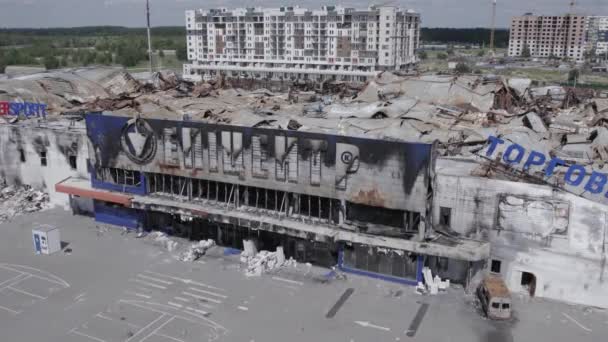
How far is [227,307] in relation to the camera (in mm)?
31266

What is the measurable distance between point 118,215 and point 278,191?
14881 millimetres

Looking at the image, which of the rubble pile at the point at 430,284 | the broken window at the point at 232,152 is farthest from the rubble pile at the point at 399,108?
the rubble pile at the point at 430,284

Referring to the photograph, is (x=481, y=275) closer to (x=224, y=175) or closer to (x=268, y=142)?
(x=268, y=142)

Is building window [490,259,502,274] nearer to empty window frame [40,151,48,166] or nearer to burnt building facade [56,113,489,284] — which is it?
burnt building facade [56,113,489,284]

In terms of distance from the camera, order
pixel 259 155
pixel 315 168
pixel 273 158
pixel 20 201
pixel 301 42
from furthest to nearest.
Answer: pixel 301 42, pixel 20 201, pixel 259 155, pixel 273 158, pixel 315 168

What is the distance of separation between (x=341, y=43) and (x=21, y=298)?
12346 cm

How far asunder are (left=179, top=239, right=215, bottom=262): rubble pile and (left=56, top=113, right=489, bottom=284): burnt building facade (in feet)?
2.75

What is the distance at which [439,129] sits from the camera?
45.9 metres

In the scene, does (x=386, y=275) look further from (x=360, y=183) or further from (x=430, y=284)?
(x=360, y=183)

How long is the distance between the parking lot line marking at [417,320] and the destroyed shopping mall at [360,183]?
2813mm

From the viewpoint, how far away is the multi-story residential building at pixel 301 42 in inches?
5595

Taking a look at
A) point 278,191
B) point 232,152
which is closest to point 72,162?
point 232,152

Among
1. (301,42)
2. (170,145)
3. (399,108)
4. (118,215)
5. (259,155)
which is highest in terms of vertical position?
(301,42)

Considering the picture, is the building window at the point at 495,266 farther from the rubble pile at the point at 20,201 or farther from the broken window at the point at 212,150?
the rubble pile at the point at 20,201
